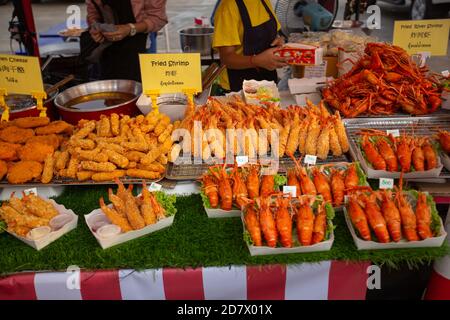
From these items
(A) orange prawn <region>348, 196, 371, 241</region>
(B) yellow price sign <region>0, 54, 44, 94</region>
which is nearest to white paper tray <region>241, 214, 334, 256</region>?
(A) orange prawn <region>348, 196, 371, 241</region>

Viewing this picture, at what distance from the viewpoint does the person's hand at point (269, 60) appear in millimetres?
3855

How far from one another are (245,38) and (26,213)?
109 inches

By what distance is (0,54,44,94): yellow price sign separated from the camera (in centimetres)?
330

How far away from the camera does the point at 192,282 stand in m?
2.27

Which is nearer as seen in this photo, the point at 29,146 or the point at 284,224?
the point at 284,224

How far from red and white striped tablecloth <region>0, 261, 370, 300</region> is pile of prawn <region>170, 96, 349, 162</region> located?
0.91 meters

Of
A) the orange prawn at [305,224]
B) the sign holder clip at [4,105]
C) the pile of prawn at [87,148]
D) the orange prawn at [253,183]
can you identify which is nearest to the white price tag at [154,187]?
the pile of prawn at [87,148]

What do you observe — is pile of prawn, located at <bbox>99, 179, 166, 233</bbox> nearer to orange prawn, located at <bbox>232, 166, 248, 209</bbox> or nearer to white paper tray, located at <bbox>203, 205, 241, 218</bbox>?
white paper tray, located at <bbox>203, 205, 241, 218</bbox>

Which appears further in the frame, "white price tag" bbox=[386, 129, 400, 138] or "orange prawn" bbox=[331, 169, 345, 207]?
"white price tag" bbox=[386, 129, 400, 138]

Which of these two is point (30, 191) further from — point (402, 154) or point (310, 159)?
point (402, 154)

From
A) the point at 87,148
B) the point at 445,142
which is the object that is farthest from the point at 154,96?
the point at 445,142

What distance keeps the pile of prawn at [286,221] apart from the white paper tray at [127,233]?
51cm

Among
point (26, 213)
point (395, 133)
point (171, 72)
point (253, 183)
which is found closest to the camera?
point (26, 213)
